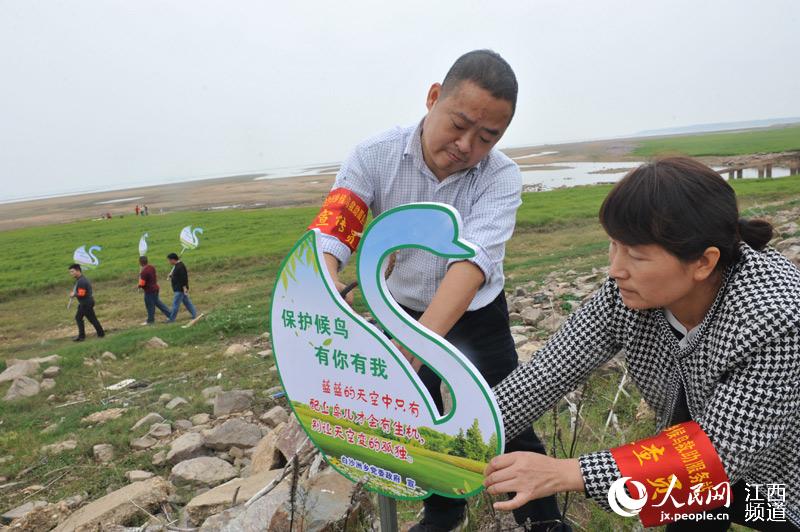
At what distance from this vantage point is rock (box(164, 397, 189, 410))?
5.39 m

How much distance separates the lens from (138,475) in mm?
3854

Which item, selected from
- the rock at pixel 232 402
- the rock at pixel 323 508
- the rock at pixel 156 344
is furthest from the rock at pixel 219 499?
the rock at pixel 156 344

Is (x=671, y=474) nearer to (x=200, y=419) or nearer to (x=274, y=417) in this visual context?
(x=274, y=417)

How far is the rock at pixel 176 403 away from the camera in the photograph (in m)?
5.39

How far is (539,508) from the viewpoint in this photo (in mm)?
1990

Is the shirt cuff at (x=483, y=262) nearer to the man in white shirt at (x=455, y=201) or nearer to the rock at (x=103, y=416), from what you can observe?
the man in white shirt at (x=455, y=201)

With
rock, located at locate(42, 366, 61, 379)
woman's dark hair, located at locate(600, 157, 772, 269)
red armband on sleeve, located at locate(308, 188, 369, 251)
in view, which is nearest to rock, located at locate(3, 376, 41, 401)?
rock, located at locate(42, 366, 61, 379)

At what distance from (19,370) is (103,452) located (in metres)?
3.93

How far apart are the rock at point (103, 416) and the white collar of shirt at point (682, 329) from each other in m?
5.19

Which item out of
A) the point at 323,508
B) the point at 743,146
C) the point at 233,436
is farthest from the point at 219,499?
the point at 743,146

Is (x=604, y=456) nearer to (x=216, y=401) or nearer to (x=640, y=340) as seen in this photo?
(x=640, y=340)

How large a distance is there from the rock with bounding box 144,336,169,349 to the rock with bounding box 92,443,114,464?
384 centimetres

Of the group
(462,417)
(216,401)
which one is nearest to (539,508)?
(462,417)

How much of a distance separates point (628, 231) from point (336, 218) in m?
0.86
